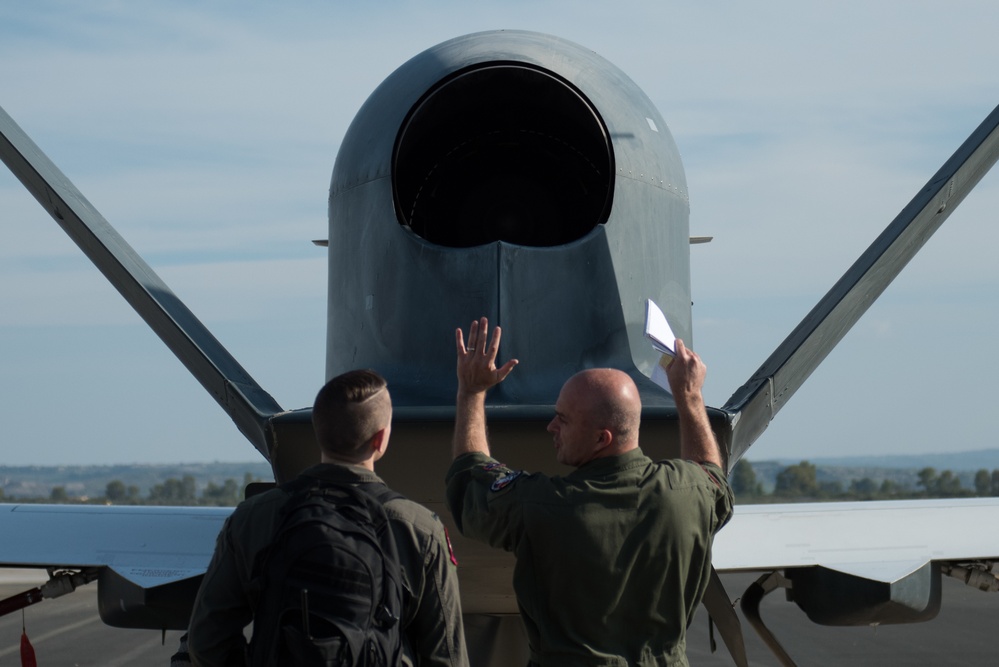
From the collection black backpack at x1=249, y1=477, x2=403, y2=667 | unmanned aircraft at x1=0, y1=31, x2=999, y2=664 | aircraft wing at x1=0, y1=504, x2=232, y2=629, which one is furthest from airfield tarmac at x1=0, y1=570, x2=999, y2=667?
black backpack at x1=249, y1=477, x2=403, y2=667

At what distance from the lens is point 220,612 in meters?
2.73

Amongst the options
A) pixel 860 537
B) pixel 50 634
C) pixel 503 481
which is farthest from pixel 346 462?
pixel 50 634

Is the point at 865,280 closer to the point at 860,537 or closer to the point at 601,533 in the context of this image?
the point at 860,537

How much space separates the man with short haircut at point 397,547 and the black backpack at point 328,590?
66 mm

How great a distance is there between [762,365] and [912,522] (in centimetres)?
193

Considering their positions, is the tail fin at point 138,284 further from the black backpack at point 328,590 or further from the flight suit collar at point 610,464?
the black backpack at point 328,590

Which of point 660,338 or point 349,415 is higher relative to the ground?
point 660,338

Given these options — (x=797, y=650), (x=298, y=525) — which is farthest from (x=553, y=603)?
(x=797, y=650)

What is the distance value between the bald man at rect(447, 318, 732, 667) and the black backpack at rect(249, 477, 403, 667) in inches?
18.6

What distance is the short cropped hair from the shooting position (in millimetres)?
2771

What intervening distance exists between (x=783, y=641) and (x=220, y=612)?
12490 millimetres

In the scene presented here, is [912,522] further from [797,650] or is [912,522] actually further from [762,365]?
[797,650]

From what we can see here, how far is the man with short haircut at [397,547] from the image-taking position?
2.72 meters

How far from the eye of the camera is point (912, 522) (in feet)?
19.9
